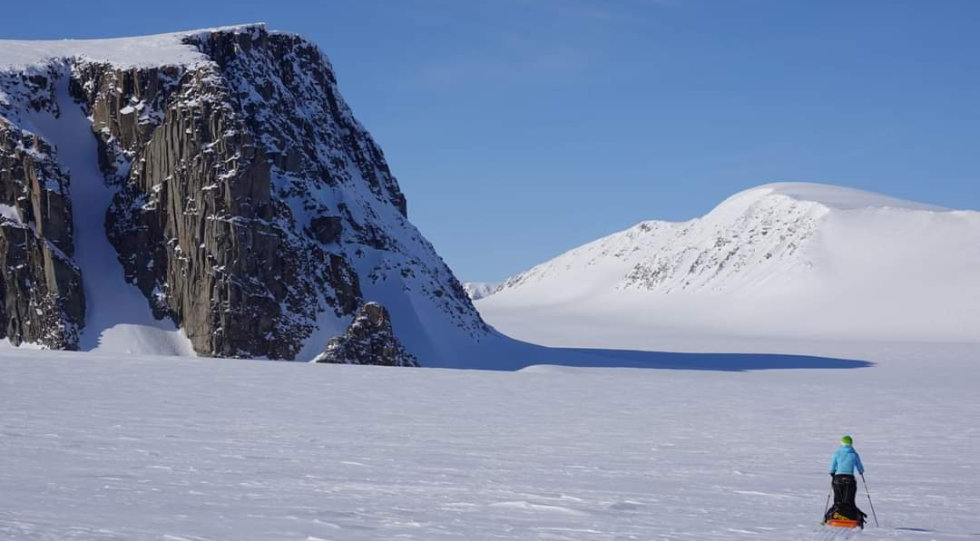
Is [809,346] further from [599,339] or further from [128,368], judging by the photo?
[128,368]

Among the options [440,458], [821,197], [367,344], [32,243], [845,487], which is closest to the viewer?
[845,487]

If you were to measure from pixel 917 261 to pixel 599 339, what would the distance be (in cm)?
5592

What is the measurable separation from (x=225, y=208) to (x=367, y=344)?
13.0 m

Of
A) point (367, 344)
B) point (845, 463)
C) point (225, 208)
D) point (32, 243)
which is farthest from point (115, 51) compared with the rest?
point (845, 463)

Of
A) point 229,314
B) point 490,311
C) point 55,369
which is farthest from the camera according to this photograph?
point 490,311

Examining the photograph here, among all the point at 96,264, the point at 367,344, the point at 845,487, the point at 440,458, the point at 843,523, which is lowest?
the point at 843,523

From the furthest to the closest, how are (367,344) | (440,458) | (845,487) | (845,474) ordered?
(367,344), (440,458), (845,474), (845,487)

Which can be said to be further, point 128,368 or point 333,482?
point 128,368

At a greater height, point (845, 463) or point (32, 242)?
point (32, 242)

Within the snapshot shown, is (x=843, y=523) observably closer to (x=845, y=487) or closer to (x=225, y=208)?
(x=845, y=487)

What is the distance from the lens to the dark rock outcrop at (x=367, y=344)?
58875 millimetres

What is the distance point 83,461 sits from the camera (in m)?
16.4

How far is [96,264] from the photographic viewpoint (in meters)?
63.9

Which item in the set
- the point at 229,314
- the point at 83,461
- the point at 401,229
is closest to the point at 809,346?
the point at 401,229
